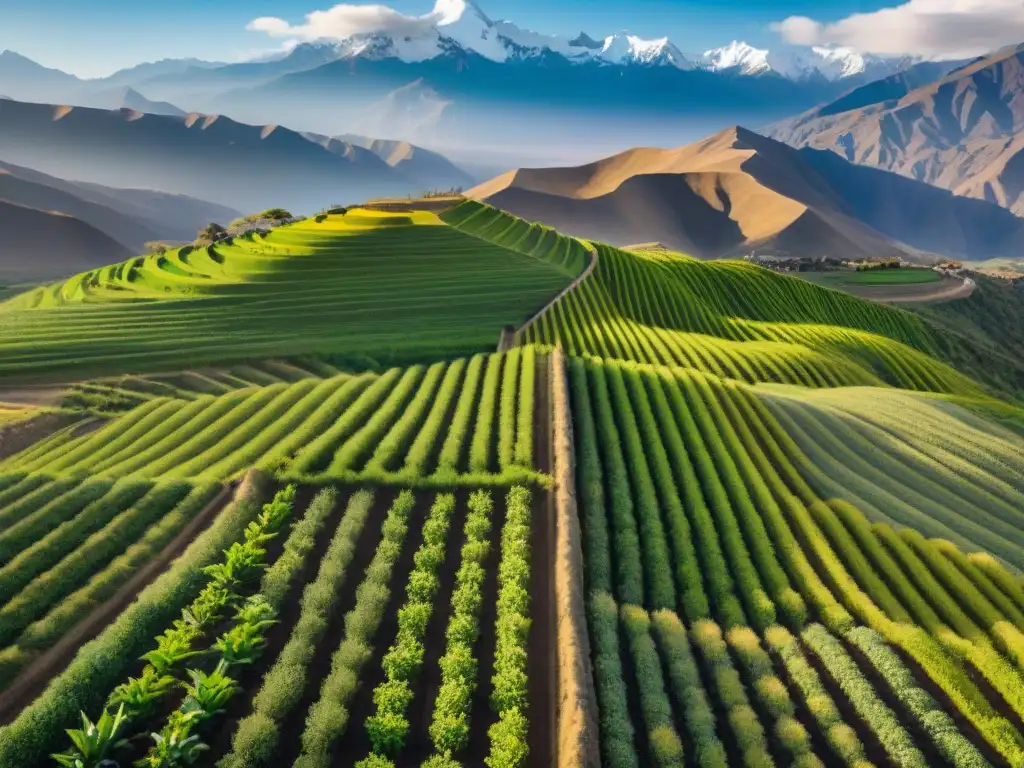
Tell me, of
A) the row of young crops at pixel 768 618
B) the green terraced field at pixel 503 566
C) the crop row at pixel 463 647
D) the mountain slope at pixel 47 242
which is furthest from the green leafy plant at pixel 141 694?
the mountain slope at pixel 47 242

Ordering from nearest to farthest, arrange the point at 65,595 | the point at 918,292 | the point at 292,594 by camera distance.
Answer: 1. the point at 65,595
2. the point at 292,594
3. the point at 918,292

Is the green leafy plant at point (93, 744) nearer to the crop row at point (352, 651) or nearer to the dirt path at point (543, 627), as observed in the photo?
the crop row at point (352, 651)

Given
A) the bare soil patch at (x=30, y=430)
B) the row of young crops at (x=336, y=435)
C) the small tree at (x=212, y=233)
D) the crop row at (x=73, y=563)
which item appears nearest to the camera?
the crop row at (x=73, y=563)

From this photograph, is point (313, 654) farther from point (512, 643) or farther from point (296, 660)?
point (512, 643)

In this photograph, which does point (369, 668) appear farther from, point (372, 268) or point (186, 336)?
point (372, 268)

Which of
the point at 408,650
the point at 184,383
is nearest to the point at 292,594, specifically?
the point at 408,650

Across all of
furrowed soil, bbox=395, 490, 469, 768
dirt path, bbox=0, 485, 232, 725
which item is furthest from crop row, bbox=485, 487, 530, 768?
dirt path, bbox=0, 485, 232, 725

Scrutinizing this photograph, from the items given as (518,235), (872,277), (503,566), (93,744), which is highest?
(518,235)
